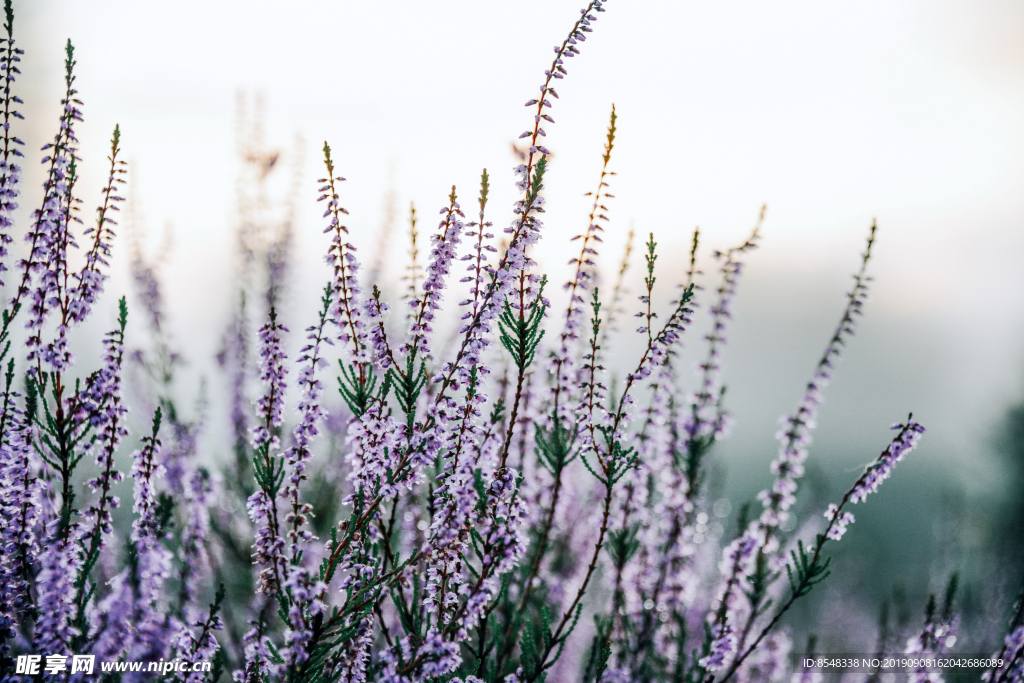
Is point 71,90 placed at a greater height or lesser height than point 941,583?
greater

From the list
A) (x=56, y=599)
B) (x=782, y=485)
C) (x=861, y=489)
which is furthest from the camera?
(x=782, y=485)

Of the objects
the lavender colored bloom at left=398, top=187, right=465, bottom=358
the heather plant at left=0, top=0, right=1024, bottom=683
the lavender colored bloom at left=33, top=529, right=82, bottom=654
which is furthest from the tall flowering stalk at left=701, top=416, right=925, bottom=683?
the lavender colored bloom at left=33, top=529, right=82, bottom=654

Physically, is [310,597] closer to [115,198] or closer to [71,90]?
[115,198]

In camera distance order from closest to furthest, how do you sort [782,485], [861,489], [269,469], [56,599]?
[269,469] < [56,599] < [861,489] < [782,485]

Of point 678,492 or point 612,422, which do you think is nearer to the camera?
point 612,422

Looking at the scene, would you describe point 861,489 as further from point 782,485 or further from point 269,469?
point 269,469

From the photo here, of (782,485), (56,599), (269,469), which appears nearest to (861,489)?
(782,485)

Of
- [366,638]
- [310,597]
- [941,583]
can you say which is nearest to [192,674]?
[366,638]

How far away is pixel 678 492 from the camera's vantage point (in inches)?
215

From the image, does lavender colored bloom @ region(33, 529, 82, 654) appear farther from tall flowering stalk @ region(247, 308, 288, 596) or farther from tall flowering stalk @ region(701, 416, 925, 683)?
tall flowering stalk @ region(701, 416, 925, 683)

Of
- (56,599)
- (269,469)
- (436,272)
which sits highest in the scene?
(436,272)

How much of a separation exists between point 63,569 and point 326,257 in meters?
2.28

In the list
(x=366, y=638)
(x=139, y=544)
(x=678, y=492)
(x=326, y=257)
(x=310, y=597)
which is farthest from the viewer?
(x=678, y=492)

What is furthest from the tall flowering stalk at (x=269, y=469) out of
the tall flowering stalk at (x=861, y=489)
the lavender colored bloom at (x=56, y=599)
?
the tall flowering stalk at (x=861, y=489)
